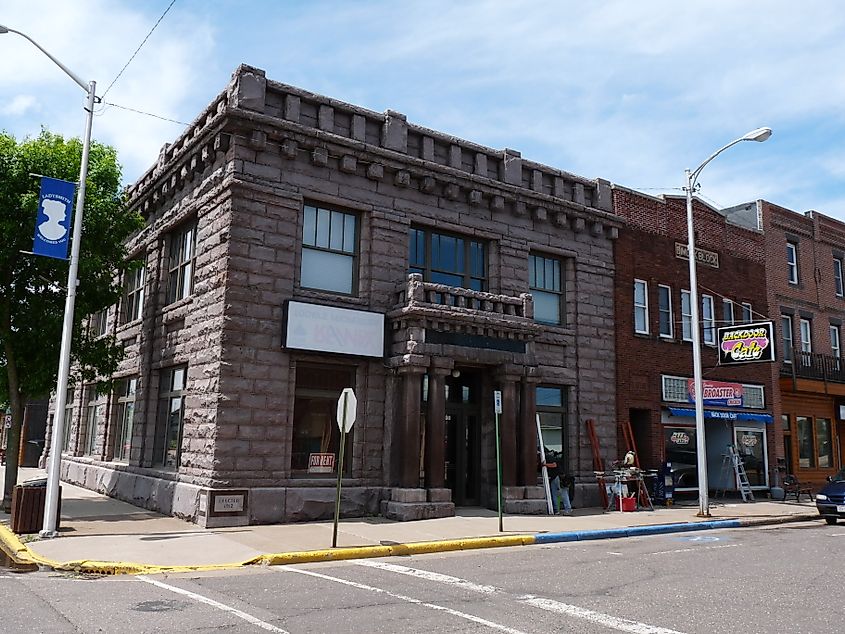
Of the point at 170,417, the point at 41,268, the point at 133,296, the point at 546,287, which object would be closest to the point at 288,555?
the point at 170,417

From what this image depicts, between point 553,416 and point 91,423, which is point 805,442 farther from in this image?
point 91,423

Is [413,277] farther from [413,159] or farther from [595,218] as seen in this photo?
[595,218]

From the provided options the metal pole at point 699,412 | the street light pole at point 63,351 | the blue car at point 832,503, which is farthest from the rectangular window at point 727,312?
the street light pole at point 63,351

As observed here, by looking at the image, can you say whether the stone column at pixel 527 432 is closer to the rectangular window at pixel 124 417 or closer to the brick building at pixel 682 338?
the brick building at pixel 682 338

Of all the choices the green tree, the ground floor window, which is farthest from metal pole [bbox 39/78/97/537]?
the ground floor window

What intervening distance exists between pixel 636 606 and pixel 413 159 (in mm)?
12514

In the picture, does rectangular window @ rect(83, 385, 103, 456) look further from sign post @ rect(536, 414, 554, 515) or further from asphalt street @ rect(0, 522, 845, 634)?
asphalt street @ rect(0, 522, 845, 634)

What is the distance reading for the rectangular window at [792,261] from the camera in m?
29.5

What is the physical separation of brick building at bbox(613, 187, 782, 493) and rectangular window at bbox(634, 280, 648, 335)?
0.11 feet

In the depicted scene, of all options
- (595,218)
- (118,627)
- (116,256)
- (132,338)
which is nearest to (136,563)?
(118,627)

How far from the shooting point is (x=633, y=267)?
2320cm

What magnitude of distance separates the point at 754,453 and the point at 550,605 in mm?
20336

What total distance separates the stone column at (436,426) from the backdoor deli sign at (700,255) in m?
11.4

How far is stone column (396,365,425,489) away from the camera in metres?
16.5
